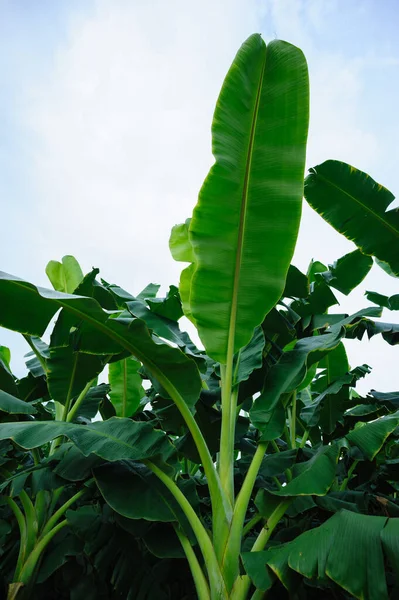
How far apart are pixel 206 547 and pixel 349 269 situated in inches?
74.7

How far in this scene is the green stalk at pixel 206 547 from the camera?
1794 millimetres

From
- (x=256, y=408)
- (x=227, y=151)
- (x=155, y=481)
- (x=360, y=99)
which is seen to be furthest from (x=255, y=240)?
(x=360, y=99)

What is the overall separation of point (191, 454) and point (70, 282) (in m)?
1.62

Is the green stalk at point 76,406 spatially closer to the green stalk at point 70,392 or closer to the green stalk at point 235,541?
the green stalk at point 70,392

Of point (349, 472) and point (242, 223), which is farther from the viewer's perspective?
point (349, 472)

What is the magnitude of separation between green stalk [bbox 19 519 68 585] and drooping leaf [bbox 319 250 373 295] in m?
2.14

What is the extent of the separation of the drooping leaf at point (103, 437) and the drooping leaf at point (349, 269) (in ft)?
5.13

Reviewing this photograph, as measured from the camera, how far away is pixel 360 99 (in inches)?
136

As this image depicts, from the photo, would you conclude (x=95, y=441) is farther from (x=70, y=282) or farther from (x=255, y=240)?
(x=70, y=282)

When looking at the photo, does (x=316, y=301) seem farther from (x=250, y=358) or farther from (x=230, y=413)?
(x=230, y=413)

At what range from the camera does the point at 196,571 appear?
6.27ft

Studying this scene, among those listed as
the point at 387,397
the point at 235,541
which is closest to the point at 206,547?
the point at 235,541

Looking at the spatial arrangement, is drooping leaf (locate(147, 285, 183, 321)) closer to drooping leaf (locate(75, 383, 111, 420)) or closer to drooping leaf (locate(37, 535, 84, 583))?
drooping leaf (locate(75, 383, 111, 420))

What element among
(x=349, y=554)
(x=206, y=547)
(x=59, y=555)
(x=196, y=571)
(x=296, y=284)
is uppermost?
(x=296, y=284)
